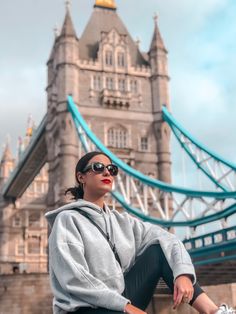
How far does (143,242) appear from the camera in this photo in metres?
3.09

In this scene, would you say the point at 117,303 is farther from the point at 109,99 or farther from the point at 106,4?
the point at 106,4

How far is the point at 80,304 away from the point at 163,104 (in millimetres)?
30652

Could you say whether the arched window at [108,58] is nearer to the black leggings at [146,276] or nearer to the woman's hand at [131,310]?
the black leggings at [146,276]

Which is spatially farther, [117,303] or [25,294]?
[25,294]

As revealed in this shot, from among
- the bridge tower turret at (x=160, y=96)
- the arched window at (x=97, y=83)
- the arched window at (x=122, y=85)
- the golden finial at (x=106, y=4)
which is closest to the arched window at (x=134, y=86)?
the arched window at (x=122, y=85)

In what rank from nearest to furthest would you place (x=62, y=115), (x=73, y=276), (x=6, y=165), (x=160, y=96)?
(x=73, y=276)
(x=62, y=115)
(x=160, y=96)
(x=6, y=165)

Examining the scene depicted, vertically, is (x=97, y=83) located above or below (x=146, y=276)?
above

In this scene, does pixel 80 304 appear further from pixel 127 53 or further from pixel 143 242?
pixel 127 53

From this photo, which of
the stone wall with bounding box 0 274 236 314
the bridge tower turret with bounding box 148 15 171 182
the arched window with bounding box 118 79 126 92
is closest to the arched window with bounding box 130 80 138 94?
the arched window with bounding box 118 79 126 92

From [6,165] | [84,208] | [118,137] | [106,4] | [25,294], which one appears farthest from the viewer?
[6,165]

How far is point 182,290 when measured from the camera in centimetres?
258

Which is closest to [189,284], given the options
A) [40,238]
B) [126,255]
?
[126,255]

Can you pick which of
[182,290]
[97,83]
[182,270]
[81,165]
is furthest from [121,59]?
[182,290]

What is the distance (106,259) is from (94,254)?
0.25ft
